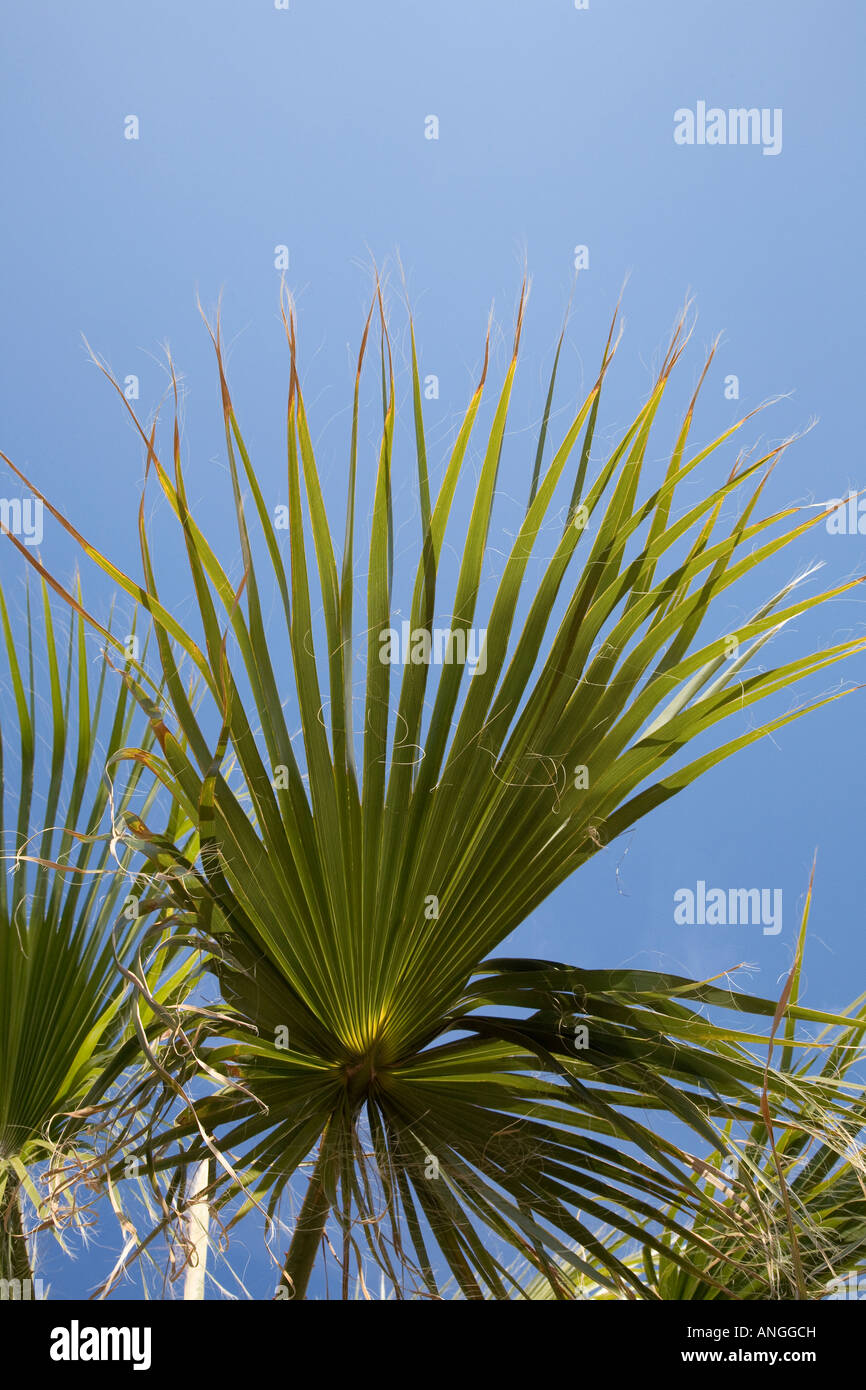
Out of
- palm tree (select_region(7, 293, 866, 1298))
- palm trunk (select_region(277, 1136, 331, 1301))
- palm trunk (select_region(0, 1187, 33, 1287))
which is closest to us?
palm tree (select_region(7, 293, 866, 1298))

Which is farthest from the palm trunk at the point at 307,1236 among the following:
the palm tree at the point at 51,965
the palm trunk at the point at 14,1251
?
the palm trunk at the point at 14,1251

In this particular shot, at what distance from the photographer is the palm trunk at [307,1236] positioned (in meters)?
1.54

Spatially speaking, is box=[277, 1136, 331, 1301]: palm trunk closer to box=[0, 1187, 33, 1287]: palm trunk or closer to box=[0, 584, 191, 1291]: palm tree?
box=[0, 584, 191, 1291]: palm tree

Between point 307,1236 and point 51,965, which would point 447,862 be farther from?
point 51,965

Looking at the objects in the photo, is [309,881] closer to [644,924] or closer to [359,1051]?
[359,1051]

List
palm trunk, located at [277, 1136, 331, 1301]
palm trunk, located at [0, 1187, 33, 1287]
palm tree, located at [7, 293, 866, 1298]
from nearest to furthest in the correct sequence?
palm tree, located at [7, 293, 866, 1298] → palm trunk, located at [277, 1136, 331, 1301] → palm trunk, located at [0, 1187, 33, 1287]

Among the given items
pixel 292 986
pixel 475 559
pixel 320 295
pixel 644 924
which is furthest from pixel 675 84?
pixel 292 986

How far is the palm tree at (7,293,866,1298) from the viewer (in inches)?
55.9

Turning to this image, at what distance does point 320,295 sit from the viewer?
6820mm

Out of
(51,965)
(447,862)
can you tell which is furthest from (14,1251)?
(447,862)

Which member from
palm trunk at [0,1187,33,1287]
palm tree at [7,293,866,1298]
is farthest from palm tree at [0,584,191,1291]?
palm tree at [7,293,866,1298]

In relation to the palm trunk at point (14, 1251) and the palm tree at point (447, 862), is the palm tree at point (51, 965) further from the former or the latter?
the palm tree at point (447, 862)

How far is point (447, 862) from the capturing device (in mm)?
1467

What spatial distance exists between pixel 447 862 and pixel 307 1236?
611mm
